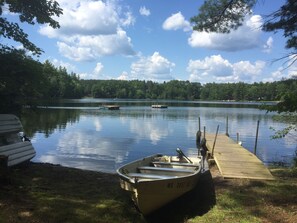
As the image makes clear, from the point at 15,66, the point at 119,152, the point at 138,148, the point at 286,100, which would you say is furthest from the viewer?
the point at 138,148

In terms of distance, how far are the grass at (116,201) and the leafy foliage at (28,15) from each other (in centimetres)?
412

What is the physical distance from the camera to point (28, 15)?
10984 mm

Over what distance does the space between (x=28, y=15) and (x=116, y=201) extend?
6595 mm

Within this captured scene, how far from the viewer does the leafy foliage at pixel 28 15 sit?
10570mm

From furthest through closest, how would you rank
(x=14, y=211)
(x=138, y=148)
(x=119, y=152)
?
(x=138, y=148) → (x=119, y=152) → (x=14, y=211)

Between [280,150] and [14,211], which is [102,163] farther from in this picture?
[280,150]

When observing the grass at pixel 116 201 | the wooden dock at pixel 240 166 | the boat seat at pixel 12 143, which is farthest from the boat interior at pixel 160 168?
the boat seat at pixel 12 143

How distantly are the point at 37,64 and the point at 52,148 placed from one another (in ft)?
40.9

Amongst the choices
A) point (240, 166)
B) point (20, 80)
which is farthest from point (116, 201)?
point (240, 166)

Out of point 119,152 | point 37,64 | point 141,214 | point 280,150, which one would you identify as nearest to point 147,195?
point 141,214

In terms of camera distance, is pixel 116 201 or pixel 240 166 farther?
pixel 240 166

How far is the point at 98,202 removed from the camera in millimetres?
8445

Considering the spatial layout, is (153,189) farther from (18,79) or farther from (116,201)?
(18,79)

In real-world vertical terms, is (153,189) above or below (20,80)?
below
